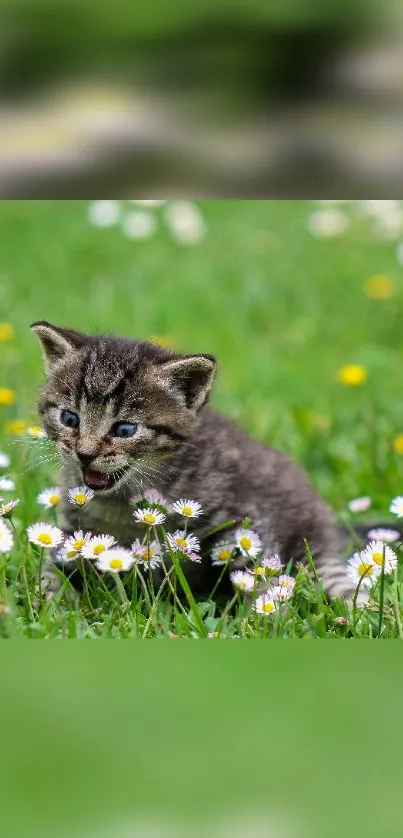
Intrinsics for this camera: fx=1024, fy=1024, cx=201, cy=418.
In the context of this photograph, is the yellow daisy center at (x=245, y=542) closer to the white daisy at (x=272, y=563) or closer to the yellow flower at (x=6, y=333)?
the white daisy at (x=272, y=563)

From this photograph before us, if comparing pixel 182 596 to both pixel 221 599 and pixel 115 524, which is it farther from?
pixel 115 524

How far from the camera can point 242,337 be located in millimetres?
3904

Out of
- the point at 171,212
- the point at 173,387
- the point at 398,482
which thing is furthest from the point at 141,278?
the point at 173,387

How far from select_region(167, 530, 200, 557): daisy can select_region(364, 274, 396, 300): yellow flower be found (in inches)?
112

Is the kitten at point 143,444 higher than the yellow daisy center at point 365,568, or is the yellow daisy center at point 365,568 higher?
the kitten at point 143,444

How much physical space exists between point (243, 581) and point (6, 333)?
1.91 meters

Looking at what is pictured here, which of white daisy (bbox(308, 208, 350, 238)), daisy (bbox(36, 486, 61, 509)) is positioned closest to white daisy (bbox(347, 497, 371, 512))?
daisy (bbox(36, 486, 61, 509))

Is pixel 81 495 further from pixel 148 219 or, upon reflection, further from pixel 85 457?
pixel 148 219

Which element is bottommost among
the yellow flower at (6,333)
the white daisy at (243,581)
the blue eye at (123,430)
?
the white daisy at (243,581)

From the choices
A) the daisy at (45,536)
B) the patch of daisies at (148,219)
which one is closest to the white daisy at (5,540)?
the daisy at (45,536)

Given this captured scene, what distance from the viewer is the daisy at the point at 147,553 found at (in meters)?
1.61

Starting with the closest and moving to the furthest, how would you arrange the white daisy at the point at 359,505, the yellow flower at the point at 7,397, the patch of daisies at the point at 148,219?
the white daisy at the point at 359,505, the yellow flower at the point at 7,397, the patch of daisies at the point at 148,219
